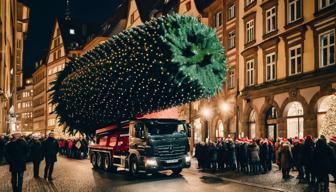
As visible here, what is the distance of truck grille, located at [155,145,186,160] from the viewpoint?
18.5 m

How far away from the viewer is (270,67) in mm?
30391

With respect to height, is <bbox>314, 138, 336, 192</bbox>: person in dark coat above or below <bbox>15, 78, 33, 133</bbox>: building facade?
below

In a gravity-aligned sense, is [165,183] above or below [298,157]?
below

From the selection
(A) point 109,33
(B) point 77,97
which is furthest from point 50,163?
(A) point 109,33

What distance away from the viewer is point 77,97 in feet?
73.3

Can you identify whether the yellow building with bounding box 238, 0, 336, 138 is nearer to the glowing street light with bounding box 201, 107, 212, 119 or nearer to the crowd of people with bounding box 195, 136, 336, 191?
the glowing street light with bounding box 201, 107, 212, 119

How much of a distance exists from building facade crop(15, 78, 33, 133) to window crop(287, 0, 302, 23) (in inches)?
4047

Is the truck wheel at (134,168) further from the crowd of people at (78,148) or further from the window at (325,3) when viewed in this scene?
the crowd of people at (78,148)

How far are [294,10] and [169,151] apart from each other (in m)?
13.4

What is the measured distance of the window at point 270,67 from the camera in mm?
30000

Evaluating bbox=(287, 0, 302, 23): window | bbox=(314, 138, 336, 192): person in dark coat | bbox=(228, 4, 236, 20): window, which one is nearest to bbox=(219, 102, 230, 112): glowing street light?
bbox=(228, 4, 236, 20): window

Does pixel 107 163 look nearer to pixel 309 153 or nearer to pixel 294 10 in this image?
pixel 309 153

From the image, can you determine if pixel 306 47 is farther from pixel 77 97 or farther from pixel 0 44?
pixel 0 44

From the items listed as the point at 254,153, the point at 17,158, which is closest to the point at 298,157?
the point at 254,153
